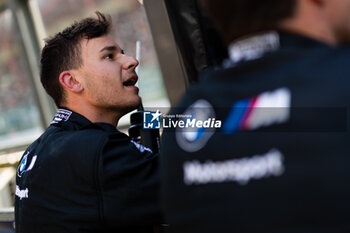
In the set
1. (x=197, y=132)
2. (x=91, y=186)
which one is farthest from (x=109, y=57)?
(x=197, y=132)

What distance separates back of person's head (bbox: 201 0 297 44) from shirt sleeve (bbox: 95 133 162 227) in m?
0.69

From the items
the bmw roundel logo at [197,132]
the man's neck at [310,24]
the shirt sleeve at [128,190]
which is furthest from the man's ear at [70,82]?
the man's neck at [310,24]

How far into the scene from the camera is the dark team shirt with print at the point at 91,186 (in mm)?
1396

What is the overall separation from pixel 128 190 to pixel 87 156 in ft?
0.59

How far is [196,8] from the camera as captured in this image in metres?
1.99

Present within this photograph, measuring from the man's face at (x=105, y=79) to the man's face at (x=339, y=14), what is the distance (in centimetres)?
118

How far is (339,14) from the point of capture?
75 cm

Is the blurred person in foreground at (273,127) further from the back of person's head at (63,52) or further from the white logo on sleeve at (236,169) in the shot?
the back of person's head at (63,52)

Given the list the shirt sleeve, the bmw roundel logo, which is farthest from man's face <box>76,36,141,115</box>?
the bmw roundel logo

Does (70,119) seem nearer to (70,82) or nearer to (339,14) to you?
(70,82)

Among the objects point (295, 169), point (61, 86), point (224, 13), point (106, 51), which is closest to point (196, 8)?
point (106, 51)

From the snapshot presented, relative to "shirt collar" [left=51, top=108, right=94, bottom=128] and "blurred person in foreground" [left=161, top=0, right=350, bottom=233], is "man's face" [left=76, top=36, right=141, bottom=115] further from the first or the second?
"blurred person in foreground" [left=161, top=0, right=350, bottom=233]

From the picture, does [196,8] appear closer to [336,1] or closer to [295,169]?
[336,1]

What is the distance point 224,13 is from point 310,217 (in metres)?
0.39
